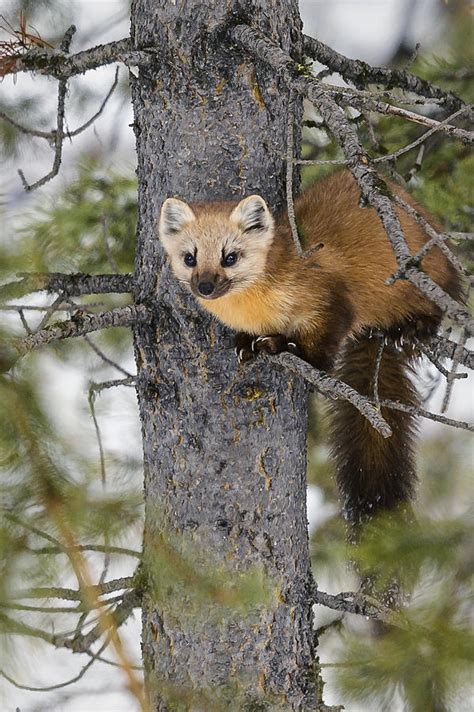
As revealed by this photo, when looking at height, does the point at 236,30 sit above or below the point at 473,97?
below

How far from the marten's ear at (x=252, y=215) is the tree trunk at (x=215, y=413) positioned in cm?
8

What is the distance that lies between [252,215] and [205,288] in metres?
0.29

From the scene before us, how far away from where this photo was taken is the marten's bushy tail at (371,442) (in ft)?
12.1

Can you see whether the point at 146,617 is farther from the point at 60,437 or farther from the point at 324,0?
the point at 324,0

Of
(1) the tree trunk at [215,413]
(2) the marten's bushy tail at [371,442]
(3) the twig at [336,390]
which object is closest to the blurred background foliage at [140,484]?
(1) the tree trunk at [215,413]

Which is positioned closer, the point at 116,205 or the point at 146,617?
the point at 146,617

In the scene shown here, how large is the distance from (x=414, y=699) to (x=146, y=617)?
3.52ft

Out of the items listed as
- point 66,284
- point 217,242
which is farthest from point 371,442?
point 66,284

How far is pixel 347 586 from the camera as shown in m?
4.96

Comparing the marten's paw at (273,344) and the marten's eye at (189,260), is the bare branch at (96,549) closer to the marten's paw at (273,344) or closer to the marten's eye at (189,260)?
the marten's paw at (273,344)

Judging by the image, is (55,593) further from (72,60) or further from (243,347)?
(72,60)

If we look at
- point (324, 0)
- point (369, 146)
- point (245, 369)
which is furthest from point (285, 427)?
→ point (324, 0)

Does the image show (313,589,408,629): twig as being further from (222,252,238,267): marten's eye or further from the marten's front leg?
(222,252,238,267): marten's eye

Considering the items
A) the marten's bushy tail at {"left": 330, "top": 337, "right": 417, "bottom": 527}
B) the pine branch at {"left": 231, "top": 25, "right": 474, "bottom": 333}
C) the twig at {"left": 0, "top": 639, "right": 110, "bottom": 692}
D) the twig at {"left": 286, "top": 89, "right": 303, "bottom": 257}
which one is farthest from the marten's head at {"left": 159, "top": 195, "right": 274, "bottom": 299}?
the twig at {"left": 0, "top": 639, "right": 110, "bottom": 692}
